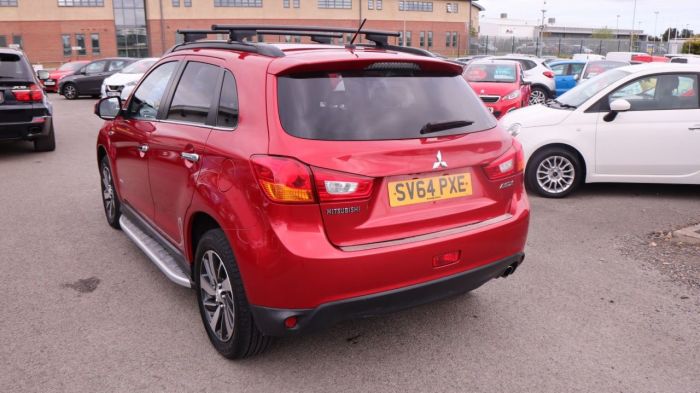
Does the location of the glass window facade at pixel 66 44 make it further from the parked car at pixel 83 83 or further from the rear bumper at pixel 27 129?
the rear bumper at pixel 27 129

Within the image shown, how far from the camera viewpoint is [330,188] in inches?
106

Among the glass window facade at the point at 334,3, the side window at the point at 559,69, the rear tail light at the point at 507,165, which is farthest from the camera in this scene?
the glass window facade at the point at 334,3

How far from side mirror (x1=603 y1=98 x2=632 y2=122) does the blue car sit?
42.3 feet

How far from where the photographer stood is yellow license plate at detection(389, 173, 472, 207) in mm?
2850

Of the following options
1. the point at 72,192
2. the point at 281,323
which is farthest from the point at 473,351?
the point at 72,192

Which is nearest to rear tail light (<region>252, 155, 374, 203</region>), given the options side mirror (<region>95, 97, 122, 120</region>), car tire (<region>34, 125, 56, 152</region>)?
side mirror (<region>95, 97, 122, 120</region>)

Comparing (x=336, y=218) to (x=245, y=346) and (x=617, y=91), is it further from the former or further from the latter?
(x=617, y=91)

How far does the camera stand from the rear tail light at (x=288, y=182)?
8.71 ft

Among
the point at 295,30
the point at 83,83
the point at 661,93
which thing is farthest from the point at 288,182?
the point at 83,83

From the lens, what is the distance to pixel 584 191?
741cm

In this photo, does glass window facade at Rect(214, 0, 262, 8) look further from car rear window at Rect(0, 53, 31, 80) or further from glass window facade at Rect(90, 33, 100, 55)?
car rear window at Rect(0, 53, 31, 80)

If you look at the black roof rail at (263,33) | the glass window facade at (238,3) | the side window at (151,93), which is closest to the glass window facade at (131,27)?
the glass window facade at (238,3)

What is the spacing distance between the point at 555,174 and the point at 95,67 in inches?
832

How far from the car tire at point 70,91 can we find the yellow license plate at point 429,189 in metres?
22.4
